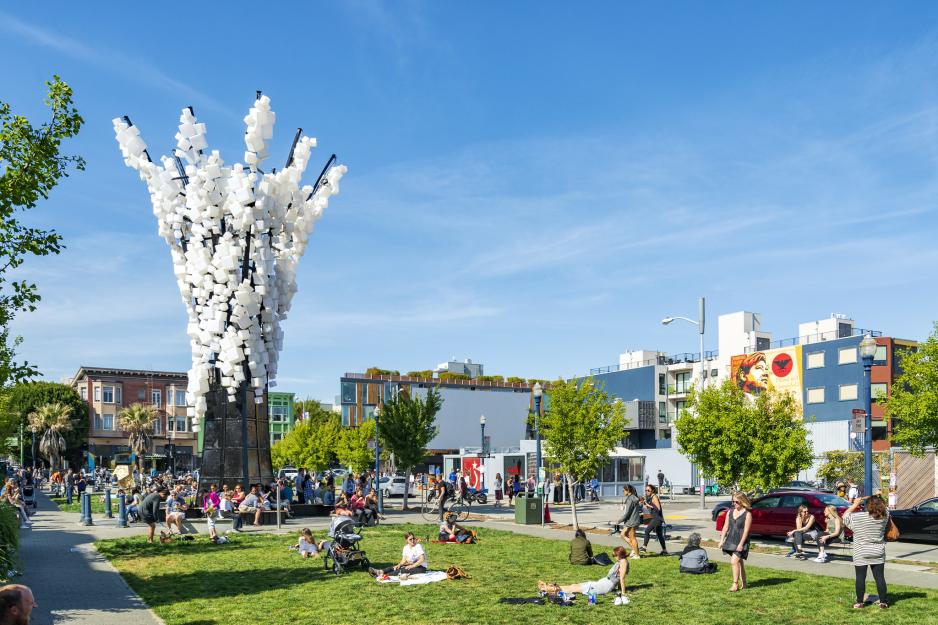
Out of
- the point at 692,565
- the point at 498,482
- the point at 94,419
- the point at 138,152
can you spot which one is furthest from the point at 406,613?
the point at 94,419

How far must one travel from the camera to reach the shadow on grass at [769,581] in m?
15.9

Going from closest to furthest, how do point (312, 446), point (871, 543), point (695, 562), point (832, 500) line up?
point (871, 543) < point (695, 562) < point (832, 500) < point (312, 446)

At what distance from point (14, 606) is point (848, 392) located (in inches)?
2765

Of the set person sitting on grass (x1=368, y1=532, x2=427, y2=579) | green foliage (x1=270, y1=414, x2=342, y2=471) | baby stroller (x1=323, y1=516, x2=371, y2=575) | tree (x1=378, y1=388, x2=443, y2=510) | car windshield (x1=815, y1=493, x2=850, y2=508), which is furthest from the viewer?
green foliage (x1=270, y1=414, x2=342, y2=471)

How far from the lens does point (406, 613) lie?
13.5m

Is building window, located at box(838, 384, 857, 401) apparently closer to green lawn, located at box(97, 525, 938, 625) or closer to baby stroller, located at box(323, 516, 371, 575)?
green lawn, located at box(97, 525, 938, 625)

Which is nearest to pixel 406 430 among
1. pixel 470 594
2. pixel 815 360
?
pixel 470 594

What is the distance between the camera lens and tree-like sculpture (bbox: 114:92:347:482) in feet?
108

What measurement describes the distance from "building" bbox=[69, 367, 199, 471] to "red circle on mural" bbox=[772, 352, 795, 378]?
6081 cm

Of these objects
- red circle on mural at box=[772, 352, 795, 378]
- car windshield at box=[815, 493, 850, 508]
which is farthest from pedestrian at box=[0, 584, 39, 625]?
red circle on mural at box=[772, 352, 795, 378]

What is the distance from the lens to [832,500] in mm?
24531

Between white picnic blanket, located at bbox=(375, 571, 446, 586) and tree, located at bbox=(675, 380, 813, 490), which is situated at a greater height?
tree, located at bbox=(675, 380, 813, 490)

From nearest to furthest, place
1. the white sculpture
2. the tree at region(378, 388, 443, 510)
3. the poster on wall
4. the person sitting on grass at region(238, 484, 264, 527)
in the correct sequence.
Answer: the person sitting on grass at region(238, 484, 264, 527) → the white sculpture → the tree at region(378, 388, 443, 510) → the poster on wall

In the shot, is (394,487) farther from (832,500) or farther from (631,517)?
(631,517)
